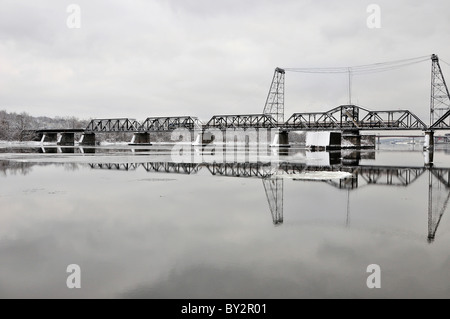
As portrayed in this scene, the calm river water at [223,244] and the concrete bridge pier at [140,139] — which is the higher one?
the concrete bridge pier at [140,139]

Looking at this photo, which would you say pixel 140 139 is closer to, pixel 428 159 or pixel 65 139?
pixel 65 139

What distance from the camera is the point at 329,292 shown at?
6.79 m

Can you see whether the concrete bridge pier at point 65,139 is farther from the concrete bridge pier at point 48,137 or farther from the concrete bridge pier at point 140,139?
the concrete bridge pier at point 140,139

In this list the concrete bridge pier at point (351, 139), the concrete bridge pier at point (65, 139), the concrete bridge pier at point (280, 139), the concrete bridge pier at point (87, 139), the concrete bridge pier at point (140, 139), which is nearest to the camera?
the concrete bridge pier at point (351, 139)

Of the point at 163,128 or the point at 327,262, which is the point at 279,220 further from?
the point at 163,128

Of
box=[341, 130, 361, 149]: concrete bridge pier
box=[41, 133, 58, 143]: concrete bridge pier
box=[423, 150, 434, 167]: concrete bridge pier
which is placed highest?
box=[41, 133, 58, 143]: concrete bridge pier

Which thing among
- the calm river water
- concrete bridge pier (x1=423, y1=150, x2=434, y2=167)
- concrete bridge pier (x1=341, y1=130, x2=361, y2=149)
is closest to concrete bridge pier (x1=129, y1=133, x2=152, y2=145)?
concrete bridge pier (x1=341, y1=130, x2=361, y2=149)

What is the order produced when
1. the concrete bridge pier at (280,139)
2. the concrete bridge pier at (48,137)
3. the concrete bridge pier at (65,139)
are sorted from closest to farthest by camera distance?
the concrete bridge pier at (280,139) < the concrete bridge pier at (65,139) < the concrete bridge pier at (48,137)

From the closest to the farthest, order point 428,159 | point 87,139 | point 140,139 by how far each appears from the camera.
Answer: point 428,159 → point 140,139 → point 87,139

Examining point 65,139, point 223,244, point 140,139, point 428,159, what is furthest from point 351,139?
point 65,139

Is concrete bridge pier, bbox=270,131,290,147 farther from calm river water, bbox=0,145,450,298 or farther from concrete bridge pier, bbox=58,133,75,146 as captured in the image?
calm river water, bbox=0,145,450,298

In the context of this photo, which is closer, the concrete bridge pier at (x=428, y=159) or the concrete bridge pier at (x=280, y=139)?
the concrete bridge pier at (x=428, y=159)

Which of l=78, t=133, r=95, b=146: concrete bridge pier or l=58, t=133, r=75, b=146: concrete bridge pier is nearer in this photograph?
l=78, t=133, r=95, b=146: concrete bridge pier

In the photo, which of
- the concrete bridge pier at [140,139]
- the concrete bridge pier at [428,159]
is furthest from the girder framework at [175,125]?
the concrete bridge pier at [428,159]
